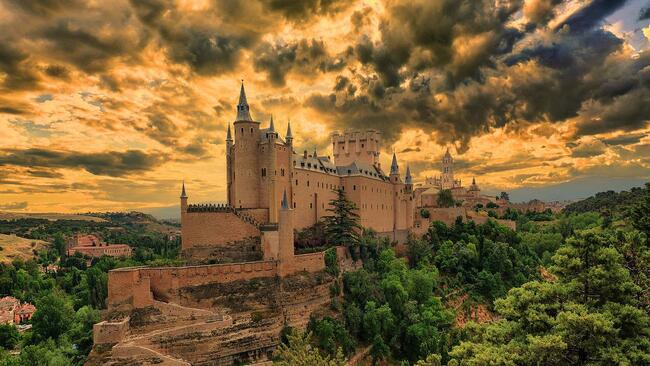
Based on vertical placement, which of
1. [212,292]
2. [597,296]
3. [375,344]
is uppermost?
[597,296]

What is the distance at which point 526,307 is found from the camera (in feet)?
60.7

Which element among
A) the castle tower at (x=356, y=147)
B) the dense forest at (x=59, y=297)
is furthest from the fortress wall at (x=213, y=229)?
the castle tower at (x=356, y=147)

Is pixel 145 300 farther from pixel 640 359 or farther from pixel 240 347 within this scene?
pixel 640 359

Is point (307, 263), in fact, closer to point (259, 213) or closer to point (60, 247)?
point (259, 213)

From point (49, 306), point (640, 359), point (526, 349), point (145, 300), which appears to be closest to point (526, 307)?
point (526, 349)

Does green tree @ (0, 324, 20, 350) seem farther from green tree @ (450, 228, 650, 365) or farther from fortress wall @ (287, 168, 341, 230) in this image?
green tree @ (450, 228, 650, 365)

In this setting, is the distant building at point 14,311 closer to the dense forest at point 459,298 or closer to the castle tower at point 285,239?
the dense forest at point 459,298

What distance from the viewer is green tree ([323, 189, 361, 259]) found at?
5127cm

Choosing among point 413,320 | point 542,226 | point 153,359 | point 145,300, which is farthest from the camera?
point 542,226

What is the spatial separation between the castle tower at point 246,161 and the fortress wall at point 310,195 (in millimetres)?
4828

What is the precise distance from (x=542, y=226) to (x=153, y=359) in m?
79.5

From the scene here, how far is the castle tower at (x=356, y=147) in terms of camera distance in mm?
68000

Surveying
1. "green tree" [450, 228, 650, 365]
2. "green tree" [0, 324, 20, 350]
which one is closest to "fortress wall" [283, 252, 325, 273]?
"green tree" [450, 228, 650, 365]

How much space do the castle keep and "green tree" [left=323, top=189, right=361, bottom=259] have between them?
2067 mm
